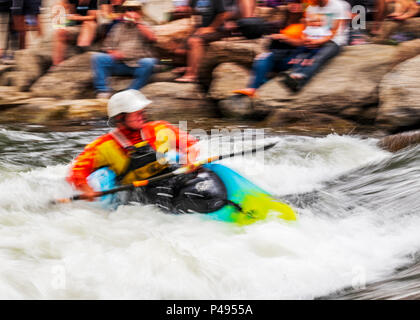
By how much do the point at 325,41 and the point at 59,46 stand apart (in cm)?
436

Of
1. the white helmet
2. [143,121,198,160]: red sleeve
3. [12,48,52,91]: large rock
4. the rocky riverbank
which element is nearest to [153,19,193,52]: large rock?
the rocky riverbank

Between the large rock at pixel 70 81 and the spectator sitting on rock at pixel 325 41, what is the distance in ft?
11.0

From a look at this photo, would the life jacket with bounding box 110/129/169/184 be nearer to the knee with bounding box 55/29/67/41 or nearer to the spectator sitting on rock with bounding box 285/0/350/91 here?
the spectator sitting on rock with bounding box 285/0/350/91

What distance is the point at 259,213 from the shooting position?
142 inches

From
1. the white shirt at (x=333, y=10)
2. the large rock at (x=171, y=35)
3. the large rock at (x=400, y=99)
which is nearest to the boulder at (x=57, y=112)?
the large rock at (x=171, y=35)

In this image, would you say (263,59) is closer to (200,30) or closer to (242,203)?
(200,30)

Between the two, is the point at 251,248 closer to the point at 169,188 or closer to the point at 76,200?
the point at 169,188

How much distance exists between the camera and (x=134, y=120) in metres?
3.94

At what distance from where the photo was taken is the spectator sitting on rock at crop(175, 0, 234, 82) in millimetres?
7328

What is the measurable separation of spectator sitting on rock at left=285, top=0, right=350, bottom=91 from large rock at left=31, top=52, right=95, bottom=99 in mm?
3358

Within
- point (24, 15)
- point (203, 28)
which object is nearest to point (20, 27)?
point (24, 15)
